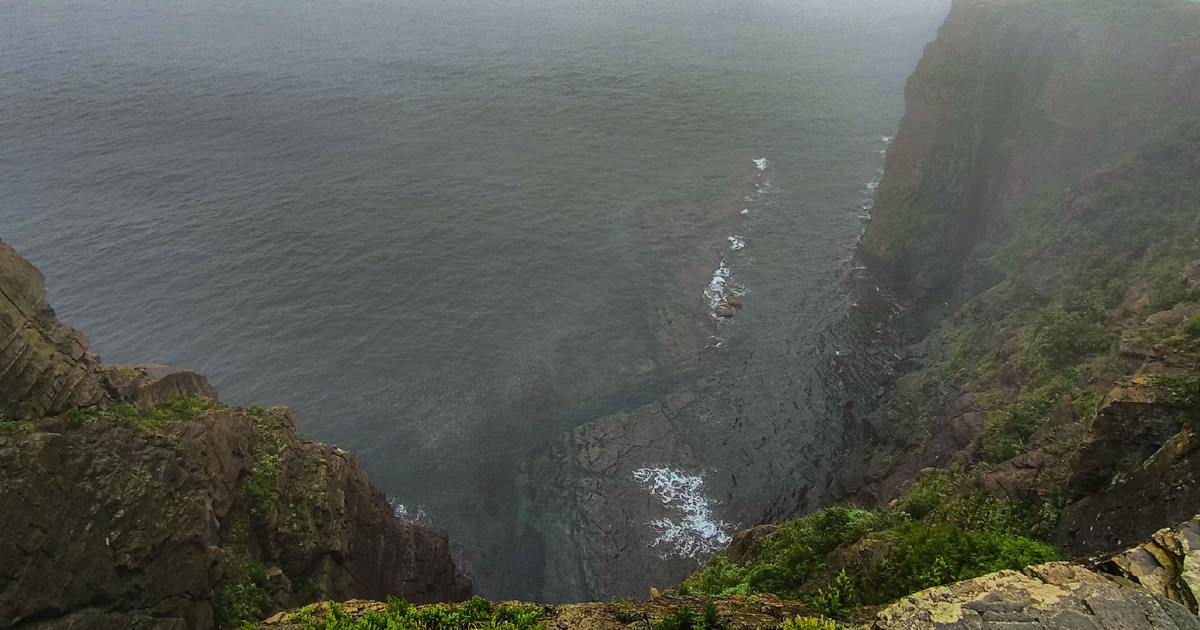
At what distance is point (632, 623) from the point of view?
1282 cm

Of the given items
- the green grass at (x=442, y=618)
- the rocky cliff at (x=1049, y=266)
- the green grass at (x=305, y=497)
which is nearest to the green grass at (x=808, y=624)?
the green grass at (x=442, y=618)

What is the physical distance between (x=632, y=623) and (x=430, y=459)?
36.0 m

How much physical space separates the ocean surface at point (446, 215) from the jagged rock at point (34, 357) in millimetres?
24292

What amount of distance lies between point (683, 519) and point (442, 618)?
3053 cm

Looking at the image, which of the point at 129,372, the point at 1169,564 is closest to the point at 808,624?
the point at 1169,564

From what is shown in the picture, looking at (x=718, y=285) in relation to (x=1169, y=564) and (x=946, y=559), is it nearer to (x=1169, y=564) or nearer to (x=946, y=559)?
(x=946, y=559)

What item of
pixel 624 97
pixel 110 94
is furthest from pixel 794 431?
pixel 110 94

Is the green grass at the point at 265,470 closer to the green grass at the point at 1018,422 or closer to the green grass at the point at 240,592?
the green grass at the point at 240,592

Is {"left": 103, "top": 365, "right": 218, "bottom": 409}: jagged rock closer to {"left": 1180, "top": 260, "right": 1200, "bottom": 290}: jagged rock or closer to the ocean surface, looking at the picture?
the ocean surface

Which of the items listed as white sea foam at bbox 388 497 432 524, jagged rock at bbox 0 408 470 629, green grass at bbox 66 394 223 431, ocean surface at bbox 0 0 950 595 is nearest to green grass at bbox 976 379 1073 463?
ocean surface at bbox 0 0 950 595

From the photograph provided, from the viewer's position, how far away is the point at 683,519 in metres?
41.8

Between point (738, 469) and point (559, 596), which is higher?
point (738, 469)

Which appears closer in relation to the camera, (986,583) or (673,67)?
(986,583)

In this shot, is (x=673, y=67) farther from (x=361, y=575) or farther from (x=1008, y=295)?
(x=361, y=575)
